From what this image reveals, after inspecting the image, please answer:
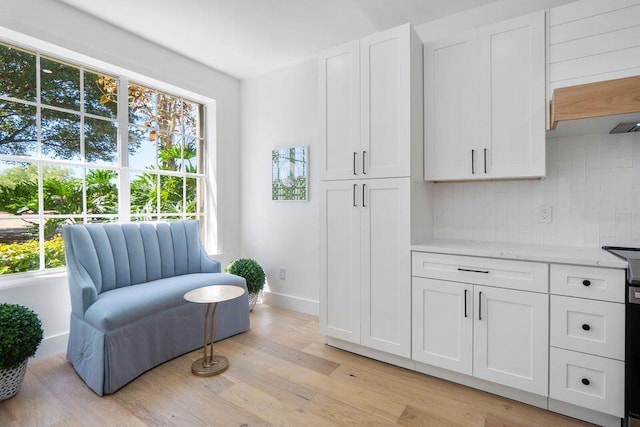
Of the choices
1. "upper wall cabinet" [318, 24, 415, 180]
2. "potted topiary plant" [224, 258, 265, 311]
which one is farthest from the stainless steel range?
"potted topiary plant" [224, 258, 265, 311]

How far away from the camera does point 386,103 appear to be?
91.7 inches

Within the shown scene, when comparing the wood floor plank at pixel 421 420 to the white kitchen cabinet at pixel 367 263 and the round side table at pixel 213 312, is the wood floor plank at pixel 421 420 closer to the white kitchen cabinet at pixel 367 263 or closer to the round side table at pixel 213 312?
the white kitchen cabinet at pixel 367 263

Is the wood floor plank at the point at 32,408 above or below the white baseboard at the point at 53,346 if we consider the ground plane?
below

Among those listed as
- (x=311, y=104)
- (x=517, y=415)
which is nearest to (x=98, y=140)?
(x=311, y=104)

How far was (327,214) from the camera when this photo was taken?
8.64ft

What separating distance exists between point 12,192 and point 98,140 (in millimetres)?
771

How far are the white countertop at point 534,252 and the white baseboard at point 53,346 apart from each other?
2.84 m

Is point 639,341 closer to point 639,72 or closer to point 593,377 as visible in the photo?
point 593,377

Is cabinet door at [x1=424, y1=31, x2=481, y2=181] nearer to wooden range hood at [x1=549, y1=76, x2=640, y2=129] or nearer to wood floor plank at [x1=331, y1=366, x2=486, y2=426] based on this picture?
wooden range hood at [x1=549, y1=76, x2=640, y2=129]

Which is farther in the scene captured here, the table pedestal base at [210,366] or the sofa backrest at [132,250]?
Answer: the sofa backrest at [132,250]

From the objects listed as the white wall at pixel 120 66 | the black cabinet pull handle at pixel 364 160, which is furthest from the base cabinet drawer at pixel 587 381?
the white wall at pixel 120 66

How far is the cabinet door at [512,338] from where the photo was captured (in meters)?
1.81

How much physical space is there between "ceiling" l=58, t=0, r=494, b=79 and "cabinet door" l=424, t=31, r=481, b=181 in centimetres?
50

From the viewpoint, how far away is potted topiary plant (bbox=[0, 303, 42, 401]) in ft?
5.99
